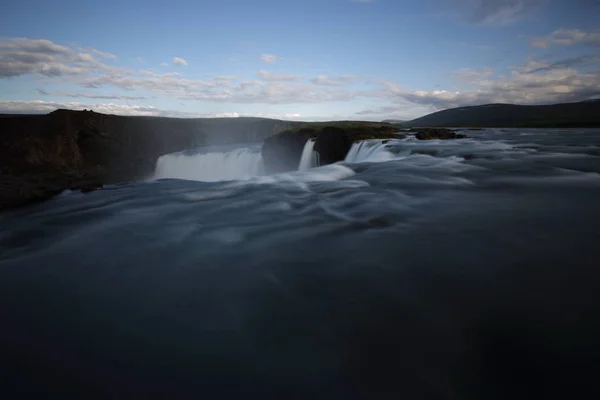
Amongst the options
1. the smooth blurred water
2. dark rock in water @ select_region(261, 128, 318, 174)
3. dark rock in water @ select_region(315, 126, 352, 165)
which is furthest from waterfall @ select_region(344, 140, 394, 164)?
the smooth blurred water

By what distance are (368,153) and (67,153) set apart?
28.2 meters

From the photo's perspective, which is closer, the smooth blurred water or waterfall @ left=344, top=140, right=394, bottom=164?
the smooth blurred water

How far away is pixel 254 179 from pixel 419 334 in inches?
502

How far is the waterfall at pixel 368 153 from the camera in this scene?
2391cm

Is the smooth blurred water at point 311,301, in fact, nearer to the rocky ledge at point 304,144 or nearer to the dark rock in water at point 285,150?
the rocky ledge at point 304,144

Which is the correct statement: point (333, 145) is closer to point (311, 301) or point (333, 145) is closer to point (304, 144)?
point (304, 144)

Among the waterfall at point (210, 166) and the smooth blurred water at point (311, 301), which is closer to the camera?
the smooth blurred water at point (311, 301)

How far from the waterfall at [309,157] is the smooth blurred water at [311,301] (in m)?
23.8

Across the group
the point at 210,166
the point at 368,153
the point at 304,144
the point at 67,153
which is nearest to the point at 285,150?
the point at 304,144

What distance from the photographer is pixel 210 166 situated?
47625 mm

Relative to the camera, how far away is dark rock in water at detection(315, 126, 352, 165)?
31.0 meters

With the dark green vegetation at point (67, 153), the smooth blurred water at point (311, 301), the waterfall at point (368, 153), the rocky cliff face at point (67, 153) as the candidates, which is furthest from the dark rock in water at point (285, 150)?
the smooth blurred water at point (311, 301)

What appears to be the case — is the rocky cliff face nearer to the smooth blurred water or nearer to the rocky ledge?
the smooth blurred water

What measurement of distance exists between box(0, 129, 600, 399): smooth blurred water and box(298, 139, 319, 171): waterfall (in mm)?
23832
